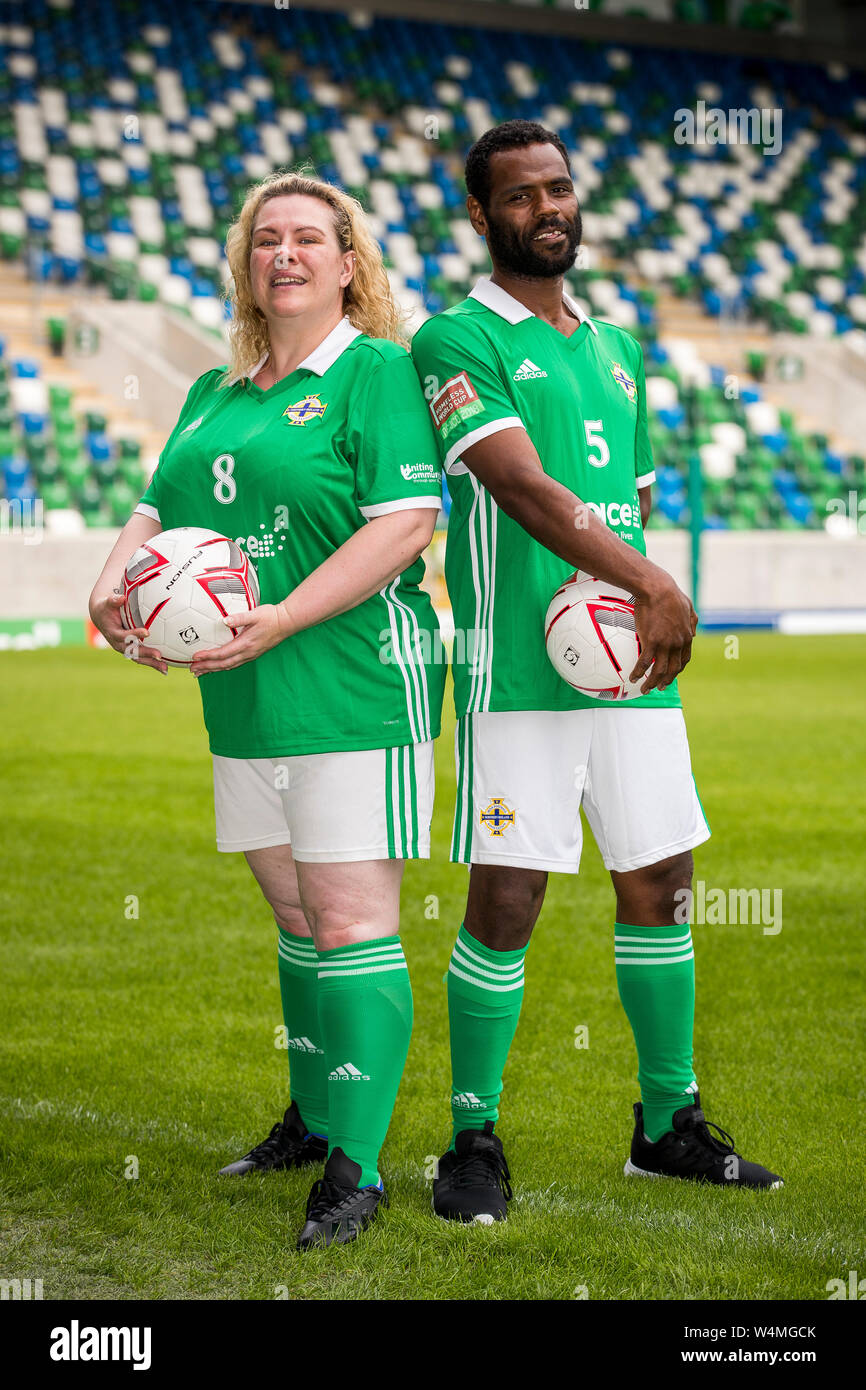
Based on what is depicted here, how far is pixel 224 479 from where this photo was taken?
2.83m

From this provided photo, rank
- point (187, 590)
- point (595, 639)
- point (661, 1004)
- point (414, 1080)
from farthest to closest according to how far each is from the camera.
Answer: point (414, 1080) < point (661, 1004) < point (595, 639) < point (187, 590)

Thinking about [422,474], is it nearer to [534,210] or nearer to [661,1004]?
[534,210]

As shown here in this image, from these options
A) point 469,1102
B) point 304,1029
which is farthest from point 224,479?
point 469,1102

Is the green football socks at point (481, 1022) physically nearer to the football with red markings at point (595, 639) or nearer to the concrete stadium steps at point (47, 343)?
the football with red markings at point (595, 639)

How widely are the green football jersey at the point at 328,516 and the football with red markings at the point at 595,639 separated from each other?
0.24m

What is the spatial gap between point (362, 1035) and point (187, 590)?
85cm

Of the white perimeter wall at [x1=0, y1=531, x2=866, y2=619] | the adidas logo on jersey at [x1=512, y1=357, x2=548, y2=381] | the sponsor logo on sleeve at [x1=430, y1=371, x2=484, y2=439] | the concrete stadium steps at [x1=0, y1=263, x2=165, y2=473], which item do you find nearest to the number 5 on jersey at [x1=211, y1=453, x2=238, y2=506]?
the sponsor logo on sleeve at [x1=430, y1=371, x2=484, y2=439]

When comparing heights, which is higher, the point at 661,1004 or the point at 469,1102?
the point at 661,1004

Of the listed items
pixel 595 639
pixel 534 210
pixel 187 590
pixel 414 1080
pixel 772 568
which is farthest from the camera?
pixel 772 568

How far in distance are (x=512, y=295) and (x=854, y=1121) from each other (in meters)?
2.00

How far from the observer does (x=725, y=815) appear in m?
7.61

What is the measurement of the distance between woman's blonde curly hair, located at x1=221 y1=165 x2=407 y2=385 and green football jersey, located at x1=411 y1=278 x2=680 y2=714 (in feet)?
0.40

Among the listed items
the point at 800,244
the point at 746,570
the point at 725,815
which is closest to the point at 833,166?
the point at 800,244
